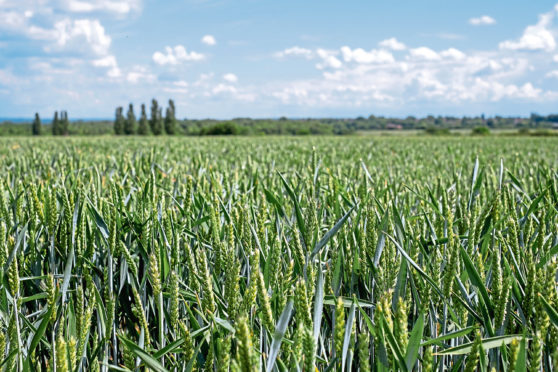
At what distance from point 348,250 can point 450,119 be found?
485 feet

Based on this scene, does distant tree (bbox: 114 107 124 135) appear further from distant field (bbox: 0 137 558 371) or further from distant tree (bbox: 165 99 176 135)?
distant field (bbox: 0 137 558 371)

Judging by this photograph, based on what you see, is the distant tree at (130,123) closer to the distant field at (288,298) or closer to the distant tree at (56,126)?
the distant tree at (56,126)

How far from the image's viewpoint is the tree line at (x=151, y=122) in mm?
83000

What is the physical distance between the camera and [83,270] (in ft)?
4.93

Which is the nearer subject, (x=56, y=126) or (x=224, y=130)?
(x=224, y=130)

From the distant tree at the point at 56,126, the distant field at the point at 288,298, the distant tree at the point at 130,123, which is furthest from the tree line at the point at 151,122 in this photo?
the distant field at the point at 288,298

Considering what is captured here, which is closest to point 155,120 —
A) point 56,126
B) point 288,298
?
point 56,126

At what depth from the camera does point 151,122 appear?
8494 cm

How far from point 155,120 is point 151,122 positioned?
1218 millimetres

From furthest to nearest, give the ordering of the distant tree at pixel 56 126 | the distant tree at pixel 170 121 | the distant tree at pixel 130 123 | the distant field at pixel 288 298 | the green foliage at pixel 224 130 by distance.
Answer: the distant tree at pixel 56 126, the distant tree at pixel 170 121, the distant tree at pixel 130 123, the green foliage at pixel 224 130, the distant field at pixel 288 298

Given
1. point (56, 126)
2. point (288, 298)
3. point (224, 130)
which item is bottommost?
point (288, 298)

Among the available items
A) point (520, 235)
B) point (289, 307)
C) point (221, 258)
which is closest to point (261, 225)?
point (221, 258)

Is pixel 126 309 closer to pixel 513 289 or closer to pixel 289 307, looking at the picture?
pixel 289 307

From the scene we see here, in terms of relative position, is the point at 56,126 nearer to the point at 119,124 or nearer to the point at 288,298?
the point at 119,124
